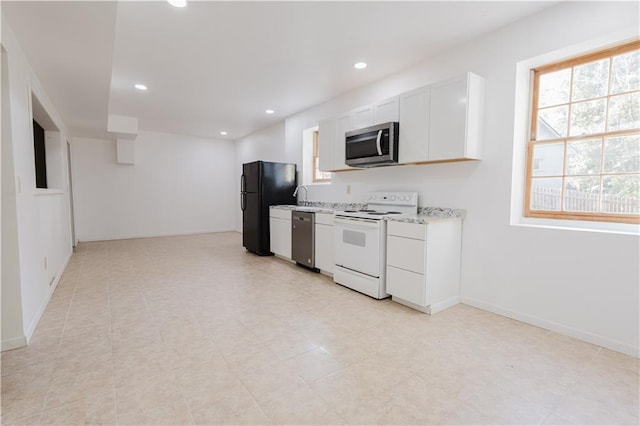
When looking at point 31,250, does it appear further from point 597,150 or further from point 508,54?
point 597,150

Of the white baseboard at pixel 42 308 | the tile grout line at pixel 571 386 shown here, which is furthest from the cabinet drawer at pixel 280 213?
the tile grout line at pixel 571 386

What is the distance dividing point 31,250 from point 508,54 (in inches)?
174

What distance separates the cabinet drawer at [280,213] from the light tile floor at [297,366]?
5.72 feet

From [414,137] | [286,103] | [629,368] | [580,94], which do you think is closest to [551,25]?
[580,94]

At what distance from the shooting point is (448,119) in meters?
2.82

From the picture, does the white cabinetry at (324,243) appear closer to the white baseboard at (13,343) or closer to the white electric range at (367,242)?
the white electric range at (367,242)

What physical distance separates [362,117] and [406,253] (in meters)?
1.82

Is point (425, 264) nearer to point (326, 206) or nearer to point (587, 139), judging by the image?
point (587, 139)

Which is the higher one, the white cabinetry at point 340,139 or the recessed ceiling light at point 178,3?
the recessed ceiling light at point 178,3

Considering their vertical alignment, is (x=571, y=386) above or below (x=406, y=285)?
below

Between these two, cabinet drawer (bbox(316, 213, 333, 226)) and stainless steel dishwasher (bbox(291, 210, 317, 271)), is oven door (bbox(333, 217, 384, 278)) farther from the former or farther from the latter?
stainless steel dishwasher (bbox(291, 210, 317, 271))

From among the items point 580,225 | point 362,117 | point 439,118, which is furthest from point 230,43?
point 580,225

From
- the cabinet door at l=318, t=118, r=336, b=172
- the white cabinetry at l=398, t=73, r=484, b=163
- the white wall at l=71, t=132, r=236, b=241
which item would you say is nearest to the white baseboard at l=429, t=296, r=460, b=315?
the white cabinetry at l=398, t=73, r=484, b=163

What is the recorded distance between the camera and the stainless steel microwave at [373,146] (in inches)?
129
